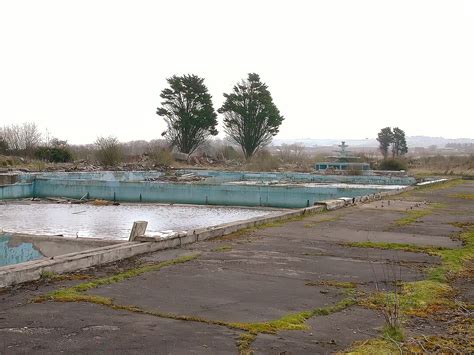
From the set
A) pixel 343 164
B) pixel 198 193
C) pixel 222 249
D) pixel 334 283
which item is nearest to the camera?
pixel 334 283

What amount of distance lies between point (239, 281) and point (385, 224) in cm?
589

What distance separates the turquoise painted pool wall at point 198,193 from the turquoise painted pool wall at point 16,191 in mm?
328

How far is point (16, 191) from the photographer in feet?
A: 79.3

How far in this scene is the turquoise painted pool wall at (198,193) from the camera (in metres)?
21.9

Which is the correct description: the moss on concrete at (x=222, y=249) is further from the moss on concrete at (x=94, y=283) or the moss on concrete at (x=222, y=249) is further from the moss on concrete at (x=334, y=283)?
the moss on concrete at (x=334, y=283)

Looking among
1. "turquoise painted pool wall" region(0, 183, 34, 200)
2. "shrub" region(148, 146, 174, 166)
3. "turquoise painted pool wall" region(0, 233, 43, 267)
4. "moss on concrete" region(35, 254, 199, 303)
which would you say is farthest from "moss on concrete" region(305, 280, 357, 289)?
"shrub" region(148, 146, 174, 166)

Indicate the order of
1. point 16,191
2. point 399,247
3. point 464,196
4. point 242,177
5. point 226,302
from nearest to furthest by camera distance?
point 226,302
point 399,247
point 464,196
point 16,191
point 242,177

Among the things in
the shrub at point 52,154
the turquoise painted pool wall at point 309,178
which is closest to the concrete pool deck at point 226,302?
the turquoise painted pool wall at point 309,178

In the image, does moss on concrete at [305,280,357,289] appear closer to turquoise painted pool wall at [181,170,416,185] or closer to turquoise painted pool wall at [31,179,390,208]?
turquoise painted pool wall at [31,179,390,208]

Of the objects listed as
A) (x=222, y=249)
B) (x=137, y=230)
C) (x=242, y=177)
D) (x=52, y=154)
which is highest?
(x=52, y=154)

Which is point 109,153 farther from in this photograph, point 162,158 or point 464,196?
point 464,196

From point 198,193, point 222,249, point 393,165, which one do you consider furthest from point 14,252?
point 393,165

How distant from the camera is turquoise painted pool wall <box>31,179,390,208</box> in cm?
2192

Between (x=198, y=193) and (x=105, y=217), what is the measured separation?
600cm
